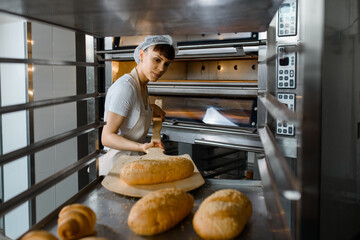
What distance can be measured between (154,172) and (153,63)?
0.94 m

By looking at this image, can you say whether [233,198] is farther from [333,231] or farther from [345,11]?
[345,11]

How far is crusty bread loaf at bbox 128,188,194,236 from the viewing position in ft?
2.53

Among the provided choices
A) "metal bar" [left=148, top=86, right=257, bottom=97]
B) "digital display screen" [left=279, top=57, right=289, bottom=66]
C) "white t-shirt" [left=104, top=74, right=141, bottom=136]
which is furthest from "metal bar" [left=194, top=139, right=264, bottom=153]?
"white t-shirt" [left=104, top=74, right=141, bottom=136]

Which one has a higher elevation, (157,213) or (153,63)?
(153,63)

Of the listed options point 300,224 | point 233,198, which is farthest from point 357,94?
point 300,224

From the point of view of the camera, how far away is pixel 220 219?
730mm

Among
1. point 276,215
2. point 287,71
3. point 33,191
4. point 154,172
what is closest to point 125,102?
point 154,172

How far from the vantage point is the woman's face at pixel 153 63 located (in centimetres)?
186

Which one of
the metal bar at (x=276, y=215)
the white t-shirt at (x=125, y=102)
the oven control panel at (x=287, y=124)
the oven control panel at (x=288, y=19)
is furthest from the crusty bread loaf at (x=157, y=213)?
the oven control panel at (x=288, y=19)

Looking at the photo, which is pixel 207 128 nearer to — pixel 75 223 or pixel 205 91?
pixel 205 91

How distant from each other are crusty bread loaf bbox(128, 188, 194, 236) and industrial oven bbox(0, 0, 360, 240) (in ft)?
0.09

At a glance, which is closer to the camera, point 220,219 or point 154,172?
point 220,219

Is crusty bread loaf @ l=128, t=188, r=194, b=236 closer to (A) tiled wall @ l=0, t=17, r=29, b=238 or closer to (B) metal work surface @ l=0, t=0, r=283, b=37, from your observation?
(B) metal work surface @ l=0, t=0, r=283, b=37

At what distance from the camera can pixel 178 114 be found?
2.66 metres
